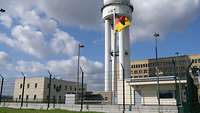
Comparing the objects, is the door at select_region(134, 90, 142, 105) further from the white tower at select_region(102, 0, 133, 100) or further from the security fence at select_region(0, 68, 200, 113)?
the white tower at select_region(102, 0, 133, 100)

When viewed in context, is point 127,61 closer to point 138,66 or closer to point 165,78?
point 165,78

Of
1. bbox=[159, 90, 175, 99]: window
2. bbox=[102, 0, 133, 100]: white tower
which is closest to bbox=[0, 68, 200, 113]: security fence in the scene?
bbox=[159, 90, 175, 99]: window

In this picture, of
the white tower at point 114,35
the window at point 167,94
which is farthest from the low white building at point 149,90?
the white tower at point 114,35

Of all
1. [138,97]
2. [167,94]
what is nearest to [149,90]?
[138,97]

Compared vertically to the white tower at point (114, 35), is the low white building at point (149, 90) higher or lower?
lower

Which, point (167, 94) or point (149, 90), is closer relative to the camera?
point (167, 94)

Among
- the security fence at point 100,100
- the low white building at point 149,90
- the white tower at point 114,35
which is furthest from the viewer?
the white tower at point 114,35

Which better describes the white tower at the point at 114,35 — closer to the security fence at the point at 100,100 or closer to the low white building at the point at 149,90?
the security fence at the point at 100,100

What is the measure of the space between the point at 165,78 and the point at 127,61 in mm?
25719

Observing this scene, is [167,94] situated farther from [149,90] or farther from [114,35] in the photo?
[114,35]

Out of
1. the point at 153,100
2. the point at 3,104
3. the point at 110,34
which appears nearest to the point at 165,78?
the point at 153,100

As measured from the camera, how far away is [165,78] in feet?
155

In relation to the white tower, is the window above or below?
below

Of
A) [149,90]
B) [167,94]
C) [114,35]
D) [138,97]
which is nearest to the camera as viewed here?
[167,94]
